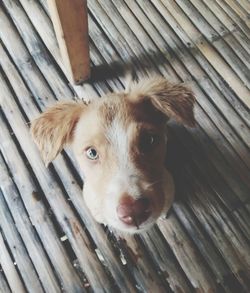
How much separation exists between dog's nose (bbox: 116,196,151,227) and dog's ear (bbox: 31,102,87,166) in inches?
13.5

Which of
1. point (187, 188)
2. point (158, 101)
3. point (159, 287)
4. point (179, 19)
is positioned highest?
point (179, 19)

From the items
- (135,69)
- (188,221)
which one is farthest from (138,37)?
(188,221)

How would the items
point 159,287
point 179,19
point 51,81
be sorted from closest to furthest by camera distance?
point 159,287 < point 51,81 < point 179,19

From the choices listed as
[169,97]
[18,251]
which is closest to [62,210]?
[18,251]

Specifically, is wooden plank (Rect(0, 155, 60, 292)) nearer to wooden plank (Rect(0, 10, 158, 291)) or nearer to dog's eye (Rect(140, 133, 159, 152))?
wooden plank (Rect(0, 10, 158, 291))

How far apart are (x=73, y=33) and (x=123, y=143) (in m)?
0.62

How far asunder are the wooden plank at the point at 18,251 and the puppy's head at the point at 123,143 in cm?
37

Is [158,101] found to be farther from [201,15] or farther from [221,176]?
[201,15]

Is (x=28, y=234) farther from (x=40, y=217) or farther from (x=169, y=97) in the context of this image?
(x=169, y=97)

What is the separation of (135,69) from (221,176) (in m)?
0.69

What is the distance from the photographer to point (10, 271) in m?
1.67

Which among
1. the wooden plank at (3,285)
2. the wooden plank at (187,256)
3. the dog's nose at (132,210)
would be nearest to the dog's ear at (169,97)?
the dog's nose at (132,210)

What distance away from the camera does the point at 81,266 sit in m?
1.67

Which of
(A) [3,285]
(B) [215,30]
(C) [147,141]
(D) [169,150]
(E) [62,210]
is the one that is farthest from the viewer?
(B) [215,30]
